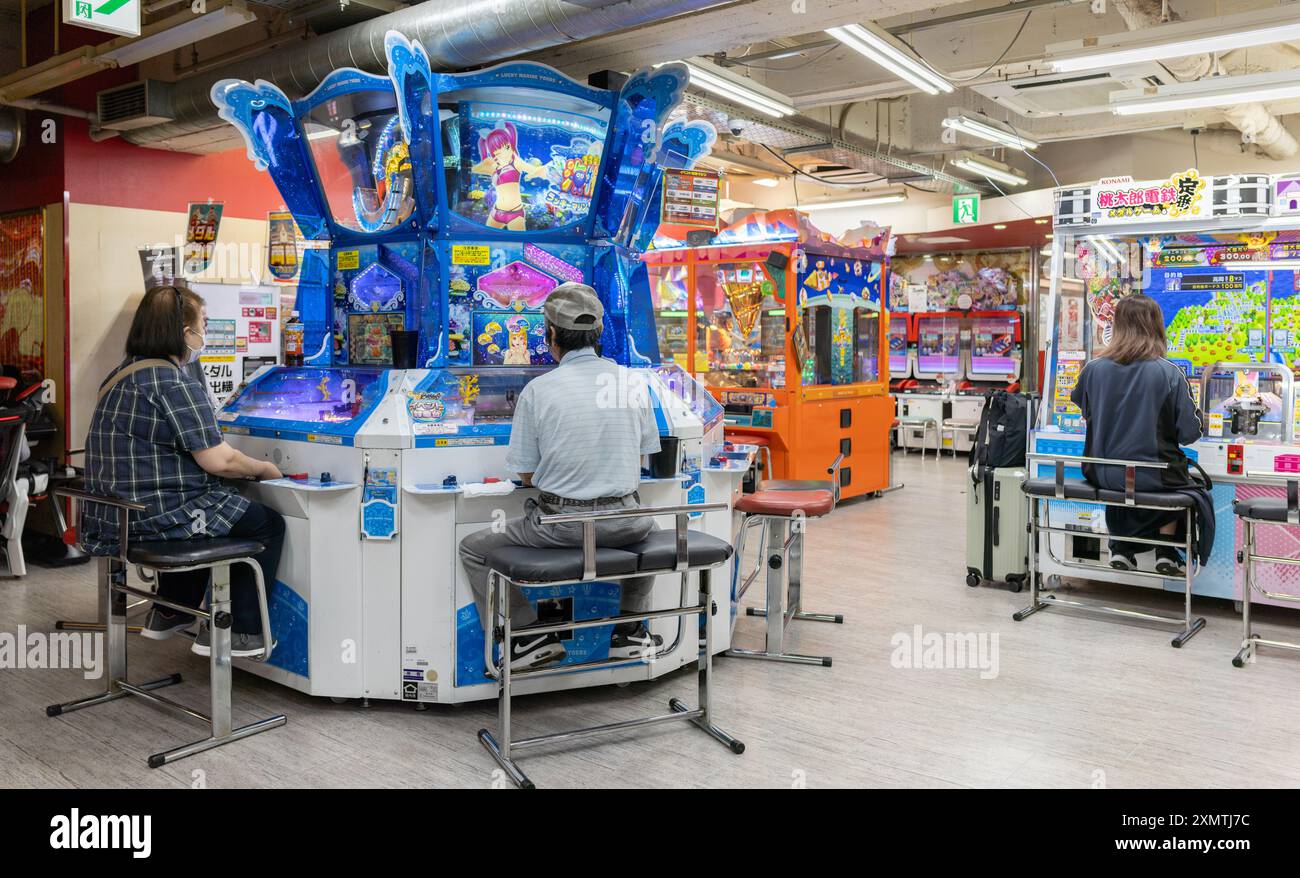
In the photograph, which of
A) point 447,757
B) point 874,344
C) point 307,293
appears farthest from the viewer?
point 874,344

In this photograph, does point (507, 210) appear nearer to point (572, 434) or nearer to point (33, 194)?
point (572, 434)

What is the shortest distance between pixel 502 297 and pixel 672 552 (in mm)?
1648

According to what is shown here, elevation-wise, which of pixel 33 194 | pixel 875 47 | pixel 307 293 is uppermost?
pixel 875 47

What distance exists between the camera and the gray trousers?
11.8 feet

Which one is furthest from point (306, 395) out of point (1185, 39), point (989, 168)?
point (989, 168)

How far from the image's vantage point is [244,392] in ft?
15.5

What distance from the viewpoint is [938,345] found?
13883 mm

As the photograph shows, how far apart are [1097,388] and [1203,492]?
69 centimetres

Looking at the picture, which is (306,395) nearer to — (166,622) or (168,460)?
(168,460)

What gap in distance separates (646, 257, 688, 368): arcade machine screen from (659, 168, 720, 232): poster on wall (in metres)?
1.04

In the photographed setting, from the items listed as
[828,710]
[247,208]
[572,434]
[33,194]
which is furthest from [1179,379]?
[33,194]

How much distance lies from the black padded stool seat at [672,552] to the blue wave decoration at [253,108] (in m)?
2.54

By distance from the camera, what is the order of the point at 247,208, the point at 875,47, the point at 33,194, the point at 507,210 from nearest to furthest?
the point at 507,210, the point at 875,47, the point at 33,194, the point at 247,208

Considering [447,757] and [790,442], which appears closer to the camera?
[447,757]
